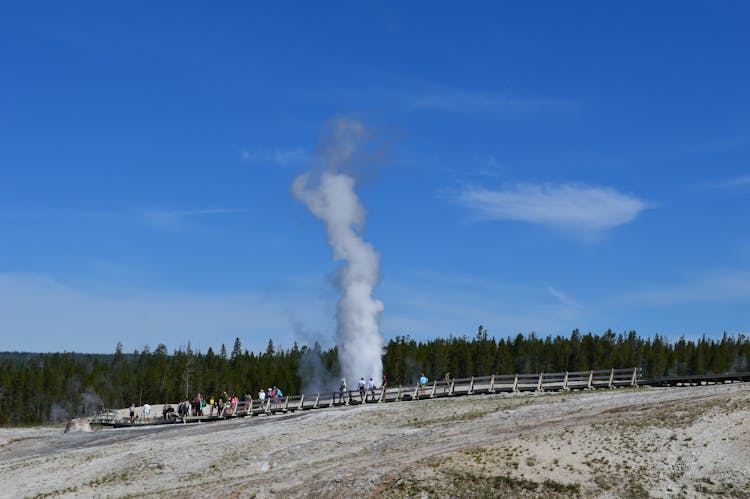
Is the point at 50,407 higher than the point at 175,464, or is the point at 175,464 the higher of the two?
the point at 175,464

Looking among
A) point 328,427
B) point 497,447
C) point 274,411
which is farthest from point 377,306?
point 497,447

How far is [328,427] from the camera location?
4784 centimetres

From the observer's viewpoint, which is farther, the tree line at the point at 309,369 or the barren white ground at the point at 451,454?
the tree line at the point at 309,369

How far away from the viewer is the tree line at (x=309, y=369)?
143 metres

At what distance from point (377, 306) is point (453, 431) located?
48.5 metres

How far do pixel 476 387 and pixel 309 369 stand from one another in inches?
3392

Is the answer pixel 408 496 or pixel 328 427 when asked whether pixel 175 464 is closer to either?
pixel 328 427

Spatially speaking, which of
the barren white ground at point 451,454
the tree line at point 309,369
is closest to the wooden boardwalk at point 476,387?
the barren white ground at point 451,454

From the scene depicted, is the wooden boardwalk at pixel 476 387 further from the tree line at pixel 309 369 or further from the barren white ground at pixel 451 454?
the tree line at pixel 309 369

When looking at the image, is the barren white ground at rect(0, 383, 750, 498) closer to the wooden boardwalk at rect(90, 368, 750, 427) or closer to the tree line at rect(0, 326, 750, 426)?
the wooden boardwalk at rect(90, 368, 750, 427)

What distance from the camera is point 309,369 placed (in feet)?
470

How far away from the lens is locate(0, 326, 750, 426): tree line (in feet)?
470

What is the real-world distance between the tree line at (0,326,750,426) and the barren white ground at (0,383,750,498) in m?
86.2

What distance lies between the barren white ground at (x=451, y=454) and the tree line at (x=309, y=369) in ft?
283
